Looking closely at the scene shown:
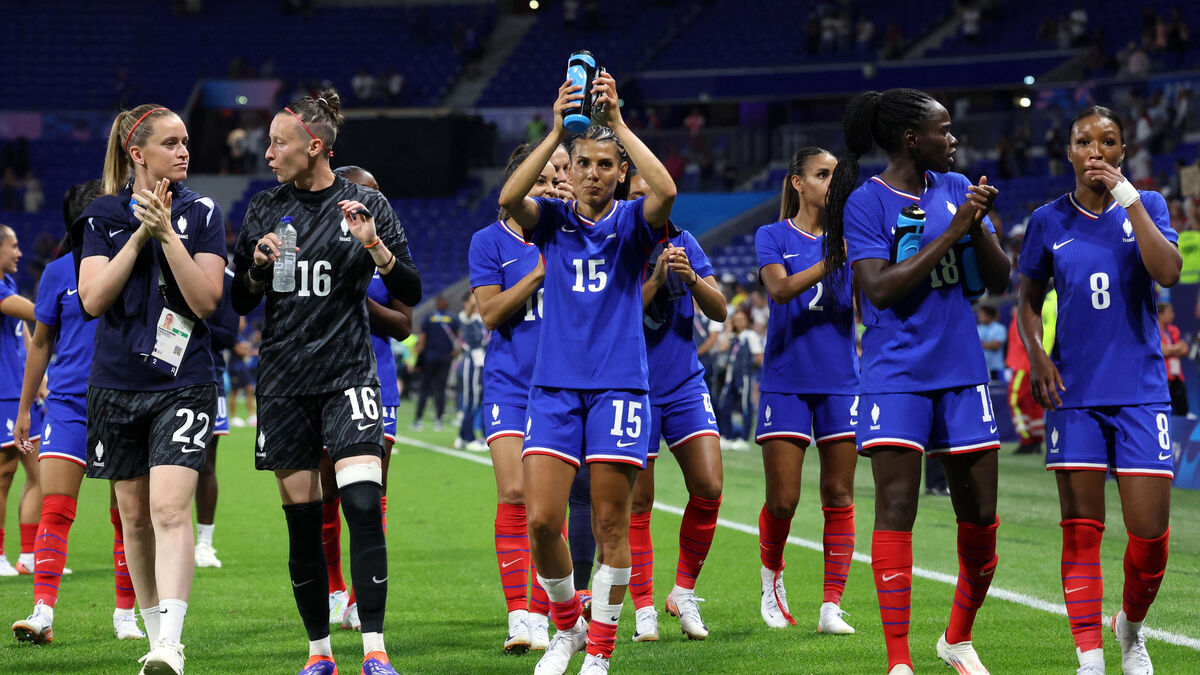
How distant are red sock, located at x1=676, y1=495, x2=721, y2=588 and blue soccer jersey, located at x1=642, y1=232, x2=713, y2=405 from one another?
592 mm

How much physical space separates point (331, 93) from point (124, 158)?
0.95 m

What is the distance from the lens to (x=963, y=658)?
219 inches

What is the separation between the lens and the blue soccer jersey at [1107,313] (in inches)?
211

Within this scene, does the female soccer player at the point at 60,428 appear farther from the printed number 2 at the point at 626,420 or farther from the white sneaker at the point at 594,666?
the printed number 2 at the point at 626,420

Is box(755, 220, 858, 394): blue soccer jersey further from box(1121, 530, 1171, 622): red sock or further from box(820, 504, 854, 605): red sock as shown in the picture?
box(1121, 530, 1171, 622): red sock

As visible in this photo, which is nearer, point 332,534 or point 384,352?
point 332,534

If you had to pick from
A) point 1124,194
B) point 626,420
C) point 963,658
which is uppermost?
point 1124,194

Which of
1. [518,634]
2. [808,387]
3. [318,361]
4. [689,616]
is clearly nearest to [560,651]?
[518,634]

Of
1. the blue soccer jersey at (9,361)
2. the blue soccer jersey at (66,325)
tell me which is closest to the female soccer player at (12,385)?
the blue soccer jersey at (9,361)

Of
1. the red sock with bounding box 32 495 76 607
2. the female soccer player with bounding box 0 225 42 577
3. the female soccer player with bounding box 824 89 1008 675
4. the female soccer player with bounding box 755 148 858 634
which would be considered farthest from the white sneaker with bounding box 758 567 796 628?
the female soccer player with bounding box 0 225 42 577

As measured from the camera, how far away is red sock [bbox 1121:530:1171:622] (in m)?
5.34

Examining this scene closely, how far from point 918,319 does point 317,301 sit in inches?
93.4

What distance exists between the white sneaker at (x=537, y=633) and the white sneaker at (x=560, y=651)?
614 mm

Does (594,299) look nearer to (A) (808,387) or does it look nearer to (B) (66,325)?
(A) (808,387)
